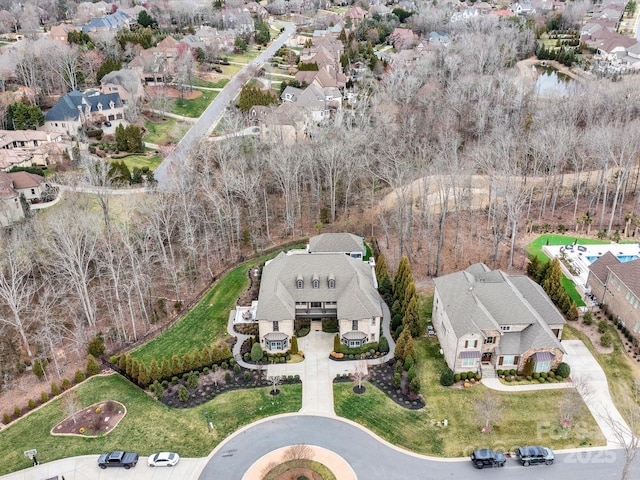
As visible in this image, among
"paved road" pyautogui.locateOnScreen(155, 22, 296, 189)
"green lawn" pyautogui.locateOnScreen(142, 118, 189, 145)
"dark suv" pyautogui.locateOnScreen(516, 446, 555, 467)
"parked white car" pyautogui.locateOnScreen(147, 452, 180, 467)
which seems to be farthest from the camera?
"green lawn" pyautogui.locateOnScreen(142, 118, 189, 145)

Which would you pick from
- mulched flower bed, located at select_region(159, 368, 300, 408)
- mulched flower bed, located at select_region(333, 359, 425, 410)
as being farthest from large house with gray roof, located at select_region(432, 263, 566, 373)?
mulched flower bed, located at select_region(159, 368, 300, 408)

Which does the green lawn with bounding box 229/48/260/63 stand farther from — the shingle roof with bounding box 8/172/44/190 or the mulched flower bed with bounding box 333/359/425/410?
the mulched flower bed with bounding box 333/359/425/410

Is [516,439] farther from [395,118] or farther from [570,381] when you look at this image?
[395,118]

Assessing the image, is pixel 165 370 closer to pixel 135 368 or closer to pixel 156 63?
pixel 135 368

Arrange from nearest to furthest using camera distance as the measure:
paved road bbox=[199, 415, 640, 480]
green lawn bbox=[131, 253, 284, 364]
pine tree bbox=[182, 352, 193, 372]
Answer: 1. paved road bbox=[199, 415, 640, 480]
2. pine tree bbox=[182, 352, 193, 372]
3. green lawn bbox=[131, 253, 284, 364]

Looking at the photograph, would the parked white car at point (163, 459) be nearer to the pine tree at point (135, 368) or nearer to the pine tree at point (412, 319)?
the pine tree at point (135, 368)

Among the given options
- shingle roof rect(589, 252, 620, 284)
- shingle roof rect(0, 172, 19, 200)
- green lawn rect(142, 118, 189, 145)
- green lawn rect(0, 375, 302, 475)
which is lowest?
green lawn rect(0, 375, 302, 475)
